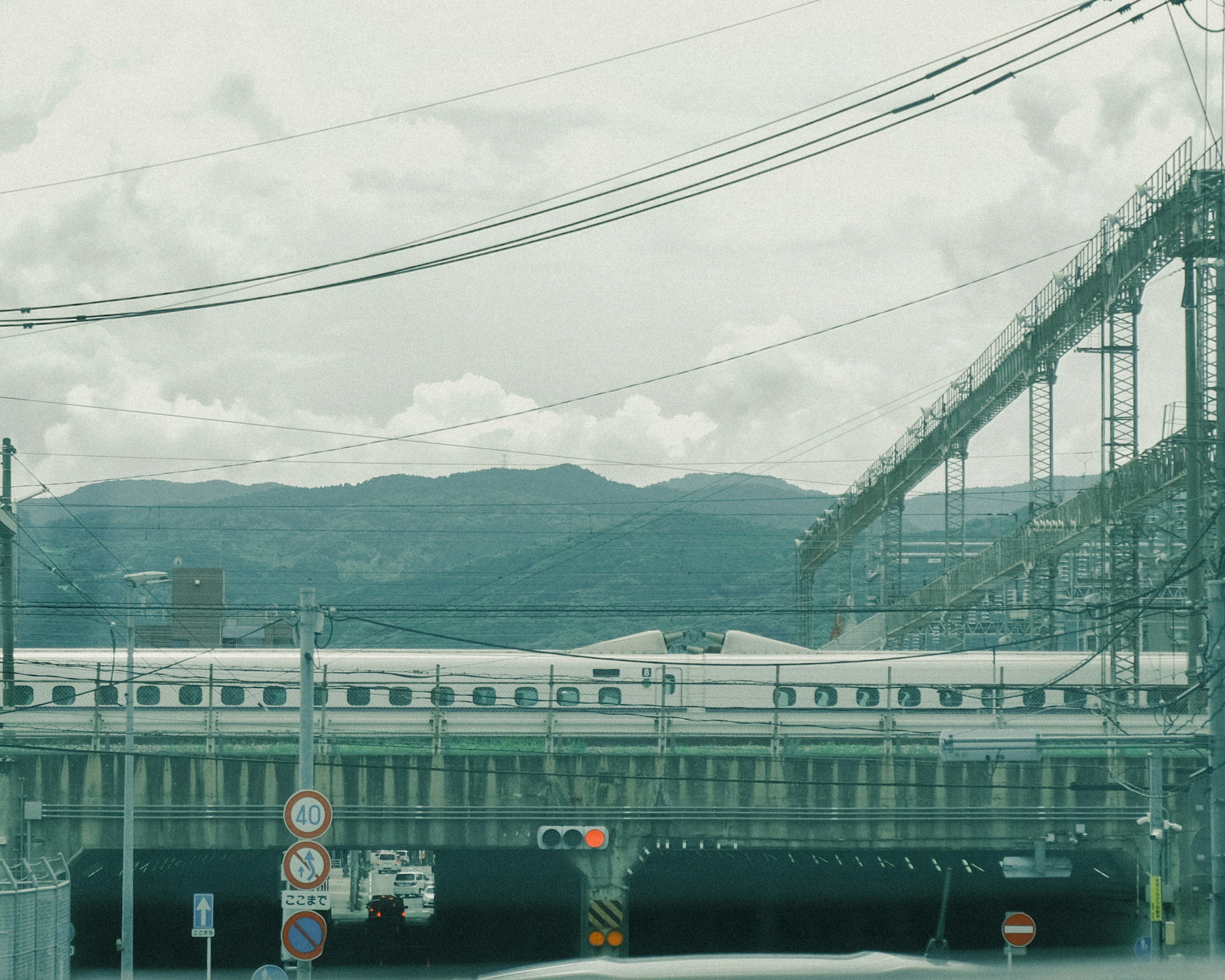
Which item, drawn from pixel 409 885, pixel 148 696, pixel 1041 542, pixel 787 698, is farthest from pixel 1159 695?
A: pixel 409 885

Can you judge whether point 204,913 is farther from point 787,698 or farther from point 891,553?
point 891,553

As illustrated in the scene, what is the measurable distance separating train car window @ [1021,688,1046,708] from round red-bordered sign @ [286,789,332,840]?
2571 cm

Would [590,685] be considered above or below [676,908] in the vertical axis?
above

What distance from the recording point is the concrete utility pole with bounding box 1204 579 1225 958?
16719 mm

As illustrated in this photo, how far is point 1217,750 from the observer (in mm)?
17344

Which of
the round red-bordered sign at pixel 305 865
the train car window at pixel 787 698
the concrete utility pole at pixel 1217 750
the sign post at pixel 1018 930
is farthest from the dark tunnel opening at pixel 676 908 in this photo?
the round red-bordered sign at pixel 305 865

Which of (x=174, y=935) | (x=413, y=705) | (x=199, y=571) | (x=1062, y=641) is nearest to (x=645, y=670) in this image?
(x=413, y=705)

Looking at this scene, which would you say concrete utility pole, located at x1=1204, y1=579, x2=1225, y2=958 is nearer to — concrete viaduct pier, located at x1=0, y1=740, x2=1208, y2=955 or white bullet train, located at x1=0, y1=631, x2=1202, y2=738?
concrete viaduct pier, located at x1=0, y1=740, x2=1208, y2=955

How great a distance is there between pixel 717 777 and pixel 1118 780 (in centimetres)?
790

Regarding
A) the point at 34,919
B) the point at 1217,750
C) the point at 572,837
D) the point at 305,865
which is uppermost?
the point at 1217,750

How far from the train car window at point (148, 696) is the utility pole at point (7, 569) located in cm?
321

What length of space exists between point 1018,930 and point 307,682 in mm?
12793

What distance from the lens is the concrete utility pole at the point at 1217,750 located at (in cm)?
1672

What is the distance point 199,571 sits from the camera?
9819 cm
